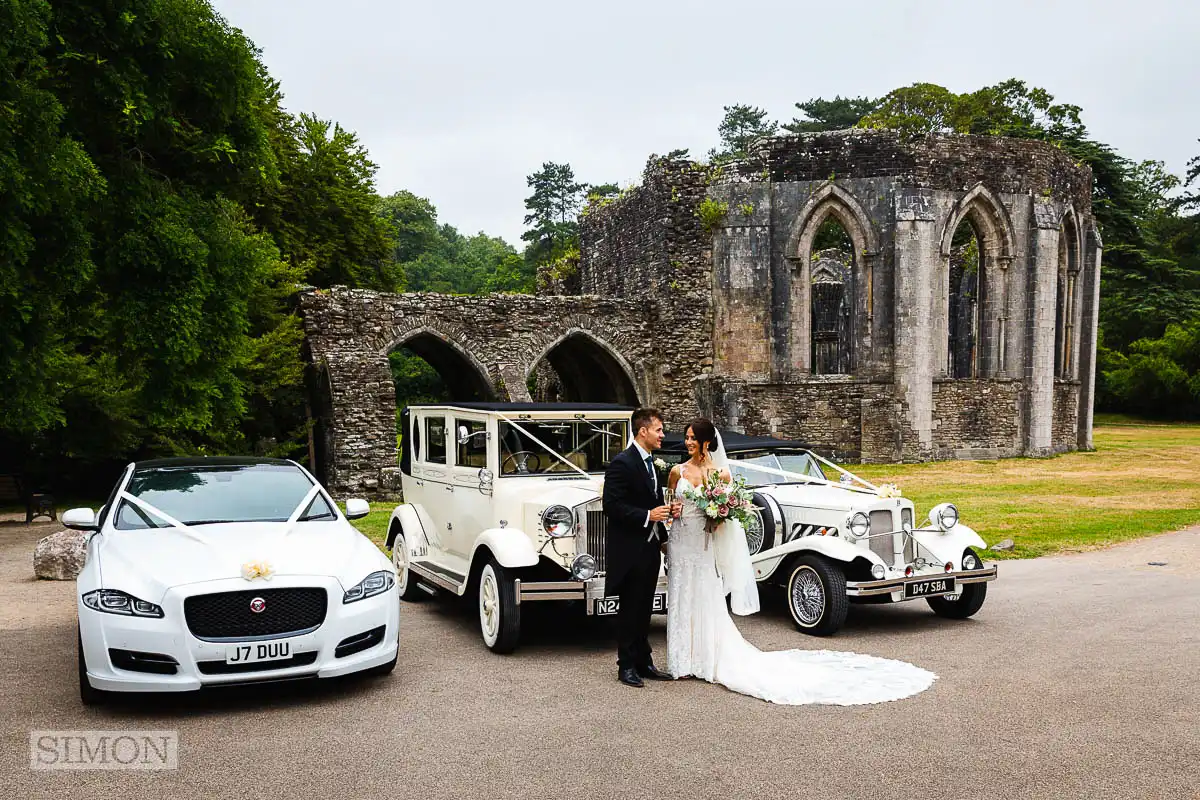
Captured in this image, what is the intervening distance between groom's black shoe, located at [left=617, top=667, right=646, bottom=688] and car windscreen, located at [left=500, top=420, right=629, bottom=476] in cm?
217

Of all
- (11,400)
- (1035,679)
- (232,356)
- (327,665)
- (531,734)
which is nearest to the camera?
(531,734)

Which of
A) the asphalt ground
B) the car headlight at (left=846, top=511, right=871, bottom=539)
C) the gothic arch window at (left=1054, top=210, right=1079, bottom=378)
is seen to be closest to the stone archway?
the gothic arch window at (left=1054, top=210, right=1079, bottom=378)

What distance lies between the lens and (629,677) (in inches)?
261

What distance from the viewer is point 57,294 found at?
14031 millimetres

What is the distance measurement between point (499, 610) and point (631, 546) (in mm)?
1457

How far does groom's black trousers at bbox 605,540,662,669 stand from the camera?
6.65 meters

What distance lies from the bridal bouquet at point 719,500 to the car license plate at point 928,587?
2423 mm

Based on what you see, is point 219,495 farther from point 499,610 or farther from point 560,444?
point 560,444

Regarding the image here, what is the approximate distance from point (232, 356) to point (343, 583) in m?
10.7

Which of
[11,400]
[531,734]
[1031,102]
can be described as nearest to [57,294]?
[11,400]

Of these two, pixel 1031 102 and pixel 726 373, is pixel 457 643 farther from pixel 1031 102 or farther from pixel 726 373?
pixel 1031 102

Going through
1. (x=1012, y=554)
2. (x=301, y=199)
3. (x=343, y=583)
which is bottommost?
(x=1012, y=554)

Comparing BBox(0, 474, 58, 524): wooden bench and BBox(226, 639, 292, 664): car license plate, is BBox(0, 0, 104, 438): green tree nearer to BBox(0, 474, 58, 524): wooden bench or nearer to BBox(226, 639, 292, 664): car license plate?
BBox(0, 474, 58, 524): wooden bench

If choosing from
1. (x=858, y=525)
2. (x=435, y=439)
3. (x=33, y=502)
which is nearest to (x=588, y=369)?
(x=33, y=502)
